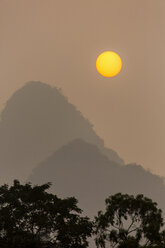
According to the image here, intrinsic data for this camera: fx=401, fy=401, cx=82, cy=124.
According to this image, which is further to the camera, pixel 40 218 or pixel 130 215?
pixel 130 215

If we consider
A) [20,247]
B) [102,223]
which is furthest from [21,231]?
[102,223]

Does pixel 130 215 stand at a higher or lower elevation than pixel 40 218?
higher

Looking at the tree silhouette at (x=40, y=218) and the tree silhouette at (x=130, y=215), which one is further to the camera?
the tree silhouette at (x=130, y=215)

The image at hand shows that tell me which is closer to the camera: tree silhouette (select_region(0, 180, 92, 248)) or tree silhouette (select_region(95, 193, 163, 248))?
tree silhouette (select_region(0, 180, 92, 248))

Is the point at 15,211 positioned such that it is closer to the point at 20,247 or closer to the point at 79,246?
the point at 20,247

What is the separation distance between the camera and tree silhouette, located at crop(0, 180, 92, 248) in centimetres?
3192

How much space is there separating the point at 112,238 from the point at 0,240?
8831 millimetres

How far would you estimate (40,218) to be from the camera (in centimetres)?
3234

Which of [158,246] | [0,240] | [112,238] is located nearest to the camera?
[158,246]

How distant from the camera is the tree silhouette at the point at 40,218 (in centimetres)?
3192

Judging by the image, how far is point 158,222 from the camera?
32.7m

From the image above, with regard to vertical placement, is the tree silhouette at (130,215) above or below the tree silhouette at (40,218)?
above

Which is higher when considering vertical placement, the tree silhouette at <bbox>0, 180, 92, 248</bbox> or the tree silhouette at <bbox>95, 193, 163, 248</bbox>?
the tree silhouette at <bbox>95, 193, 163, 248</bbox>

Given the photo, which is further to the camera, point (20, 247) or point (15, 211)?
point (15, 211)
